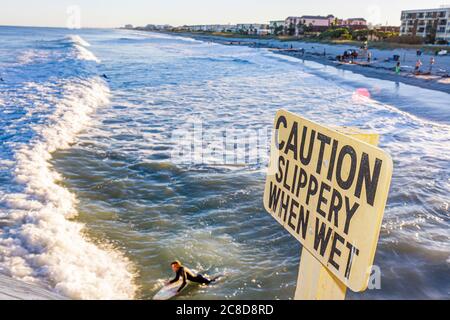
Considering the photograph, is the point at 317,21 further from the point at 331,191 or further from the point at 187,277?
the point at 331,191

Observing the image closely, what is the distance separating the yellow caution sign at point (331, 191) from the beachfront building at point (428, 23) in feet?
307

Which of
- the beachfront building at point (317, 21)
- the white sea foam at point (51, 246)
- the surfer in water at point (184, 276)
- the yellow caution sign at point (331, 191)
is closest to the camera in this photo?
the yellow caution sign at point (331, 191)

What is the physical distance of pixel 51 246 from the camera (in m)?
6.88

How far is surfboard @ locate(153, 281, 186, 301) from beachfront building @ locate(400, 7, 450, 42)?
3612 inches

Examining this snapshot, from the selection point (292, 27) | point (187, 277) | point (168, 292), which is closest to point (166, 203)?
point (187, 277)

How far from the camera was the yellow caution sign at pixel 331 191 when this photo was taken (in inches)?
61.8

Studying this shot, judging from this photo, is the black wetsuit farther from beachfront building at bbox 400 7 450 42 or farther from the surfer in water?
beachfront building at bbox 400 7 450 42

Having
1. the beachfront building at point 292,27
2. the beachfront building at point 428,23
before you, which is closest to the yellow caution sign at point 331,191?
the beachfront building at point 428,23

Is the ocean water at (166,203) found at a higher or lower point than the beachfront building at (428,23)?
lower

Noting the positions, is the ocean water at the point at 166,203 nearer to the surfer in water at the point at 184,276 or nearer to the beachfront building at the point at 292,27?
the surfer in water at the point at 184,276

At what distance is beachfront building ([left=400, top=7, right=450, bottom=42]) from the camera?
86606mm

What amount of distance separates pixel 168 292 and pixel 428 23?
111m

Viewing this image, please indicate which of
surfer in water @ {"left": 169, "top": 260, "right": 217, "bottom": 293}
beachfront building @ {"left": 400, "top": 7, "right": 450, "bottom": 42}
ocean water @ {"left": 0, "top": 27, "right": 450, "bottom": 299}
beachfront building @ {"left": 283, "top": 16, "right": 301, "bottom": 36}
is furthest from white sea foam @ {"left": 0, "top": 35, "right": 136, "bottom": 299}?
beachfront building @ {"left": 283, "top": 16, "right": 301, "bottom": 36}

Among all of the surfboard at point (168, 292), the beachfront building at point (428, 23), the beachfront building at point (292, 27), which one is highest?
the beachfront building at point (292, 27)
